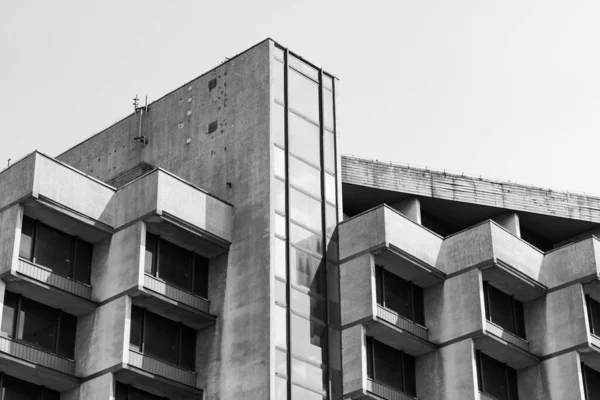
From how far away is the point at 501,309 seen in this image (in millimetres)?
73062

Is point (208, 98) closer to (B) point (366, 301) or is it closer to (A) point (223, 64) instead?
(A) point (223, 64)

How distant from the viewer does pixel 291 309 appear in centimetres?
6600

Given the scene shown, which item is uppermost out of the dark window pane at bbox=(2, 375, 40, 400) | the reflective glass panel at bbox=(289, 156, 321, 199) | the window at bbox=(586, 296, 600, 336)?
the reflective glass panel at bbox=(289, 156, 321, 199)

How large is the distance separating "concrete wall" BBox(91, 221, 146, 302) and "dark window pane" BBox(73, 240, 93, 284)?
8.8 inches

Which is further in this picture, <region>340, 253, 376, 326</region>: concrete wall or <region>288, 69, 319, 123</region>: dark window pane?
<region>288, 69, 319, 123</region>: dark window pane

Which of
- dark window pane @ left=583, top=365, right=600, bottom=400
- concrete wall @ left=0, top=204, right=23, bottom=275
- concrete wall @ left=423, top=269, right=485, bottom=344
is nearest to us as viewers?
concrete wall @ left=0, top=204, right=23, bottom=275

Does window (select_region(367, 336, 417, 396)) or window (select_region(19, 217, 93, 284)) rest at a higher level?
window (select_region(19, 217, 93, 284))

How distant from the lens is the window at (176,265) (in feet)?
218

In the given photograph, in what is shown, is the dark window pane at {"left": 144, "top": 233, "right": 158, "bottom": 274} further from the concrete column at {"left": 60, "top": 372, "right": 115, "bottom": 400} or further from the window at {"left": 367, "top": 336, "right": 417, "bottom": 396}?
the window at {"left": 367, "top": 336, "right": 417, "bottom": 396}

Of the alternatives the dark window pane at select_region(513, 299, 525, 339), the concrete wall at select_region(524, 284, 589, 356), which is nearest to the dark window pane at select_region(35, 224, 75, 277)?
the dark window pane at select_region(513, 299, 525, 339)

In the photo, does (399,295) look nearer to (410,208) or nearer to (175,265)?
(410,208)

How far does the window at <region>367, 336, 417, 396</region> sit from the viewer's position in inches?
2692

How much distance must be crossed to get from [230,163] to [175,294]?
7.50 m

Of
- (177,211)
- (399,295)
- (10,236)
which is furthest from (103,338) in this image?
(399,295)
